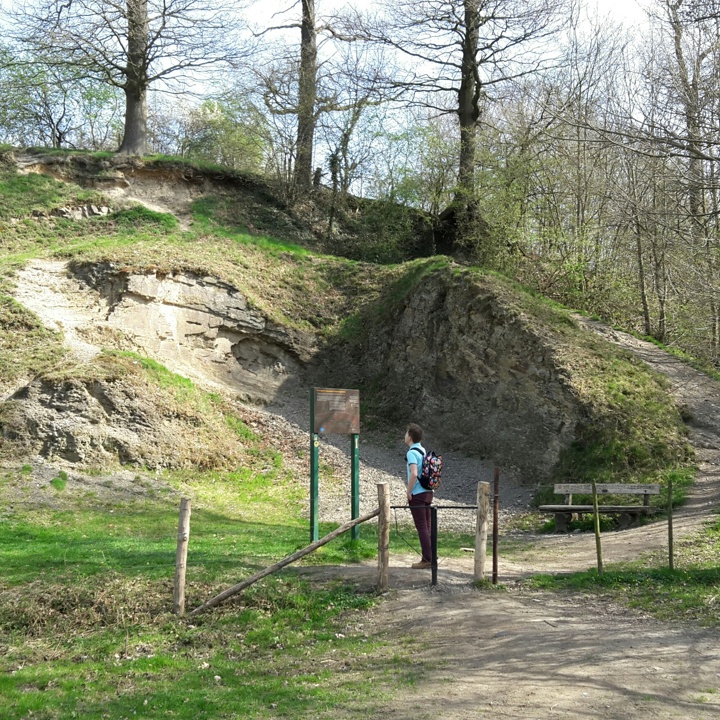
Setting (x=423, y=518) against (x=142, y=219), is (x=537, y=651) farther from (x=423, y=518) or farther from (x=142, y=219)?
(x=142, y=219)

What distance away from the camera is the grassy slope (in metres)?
6.74

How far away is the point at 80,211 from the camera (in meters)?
28.0

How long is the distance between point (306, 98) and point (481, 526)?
78.8 feet

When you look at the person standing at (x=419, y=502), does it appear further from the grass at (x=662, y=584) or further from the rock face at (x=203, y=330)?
the rock face at (x=203, y=330)

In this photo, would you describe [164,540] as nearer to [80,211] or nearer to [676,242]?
[676,242]

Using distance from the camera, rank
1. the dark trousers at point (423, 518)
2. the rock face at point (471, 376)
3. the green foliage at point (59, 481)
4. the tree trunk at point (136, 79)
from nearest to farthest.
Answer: the dark trousers at point (423, 518), the green foliage at point (59, 481), the rock face at point (471, 376), the tree trunk at point (136, 79)

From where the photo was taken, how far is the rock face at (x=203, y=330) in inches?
907

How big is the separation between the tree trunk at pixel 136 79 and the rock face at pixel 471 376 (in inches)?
523

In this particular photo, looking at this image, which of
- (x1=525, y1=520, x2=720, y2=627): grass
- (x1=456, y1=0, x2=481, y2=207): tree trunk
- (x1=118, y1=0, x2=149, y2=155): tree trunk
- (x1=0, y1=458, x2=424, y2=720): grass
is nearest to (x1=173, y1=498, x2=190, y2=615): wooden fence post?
(x1=0, y1=458, x2=424, y2=720): grass

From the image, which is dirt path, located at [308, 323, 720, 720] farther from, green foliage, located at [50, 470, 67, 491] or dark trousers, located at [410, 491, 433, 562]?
green foliage, located at [50, 470, 67, 491]

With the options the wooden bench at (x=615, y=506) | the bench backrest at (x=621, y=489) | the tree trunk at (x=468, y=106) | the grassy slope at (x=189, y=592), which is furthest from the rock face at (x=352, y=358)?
the tree trunk at (x=468, y=106)

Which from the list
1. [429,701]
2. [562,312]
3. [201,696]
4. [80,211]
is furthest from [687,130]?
[80,211]

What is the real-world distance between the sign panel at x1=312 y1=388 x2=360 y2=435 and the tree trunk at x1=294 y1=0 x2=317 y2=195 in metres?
20.0

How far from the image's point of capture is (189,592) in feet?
29.9
